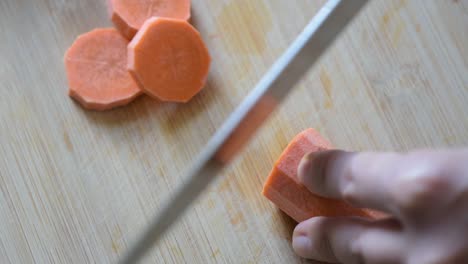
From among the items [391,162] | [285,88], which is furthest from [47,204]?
[391,162]

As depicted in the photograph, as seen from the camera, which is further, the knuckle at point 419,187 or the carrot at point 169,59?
the carrot at point 169,59

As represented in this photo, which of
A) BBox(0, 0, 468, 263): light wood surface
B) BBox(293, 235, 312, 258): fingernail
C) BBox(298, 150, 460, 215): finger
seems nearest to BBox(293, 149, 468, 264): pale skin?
BBox(298, 150, 460, 215): finger

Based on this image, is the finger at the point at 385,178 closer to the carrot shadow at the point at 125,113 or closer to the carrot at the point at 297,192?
the carrot at the point at 297,192

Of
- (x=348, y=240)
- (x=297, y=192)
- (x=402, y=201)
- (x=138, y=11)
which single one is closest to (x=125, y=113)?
(x=138, y=11)

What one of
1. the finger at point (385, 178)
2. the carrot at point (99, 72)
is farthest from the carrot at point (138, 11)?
the finger at point (385, 178)

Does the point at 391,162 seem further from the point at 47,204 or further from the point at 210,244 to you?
the point at 47,204

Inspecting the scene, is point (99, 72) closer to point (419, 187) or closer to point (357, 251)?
point (357, 251)
